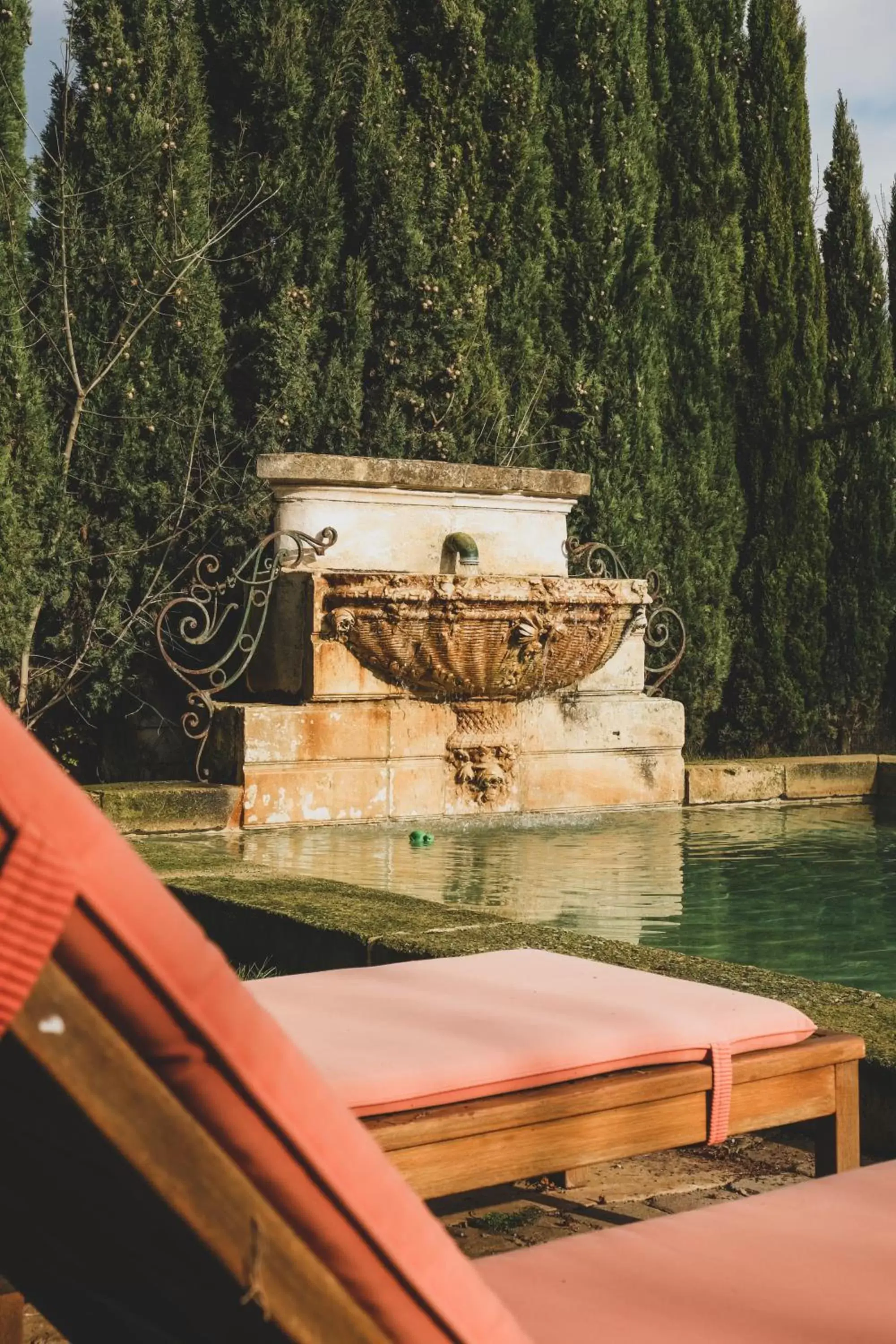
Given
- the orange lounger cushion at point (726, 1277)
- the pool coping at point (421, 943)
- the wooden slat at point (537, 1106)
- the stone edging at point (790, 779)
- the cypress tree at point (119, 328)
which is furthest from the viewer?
the stone edging at point (790, 779)

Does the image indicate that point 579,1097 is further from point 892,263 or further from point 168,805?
point 892,263

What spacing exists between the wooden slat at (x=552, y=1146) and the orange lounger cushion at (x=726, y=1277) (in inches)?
18.0

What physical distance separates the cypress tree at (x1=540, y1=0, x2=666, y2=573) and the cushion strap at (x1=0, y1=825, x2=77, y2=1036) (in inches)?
411

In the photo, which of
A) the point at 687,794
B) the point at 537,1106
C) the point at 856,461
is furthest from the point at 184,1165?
the point at 856,461

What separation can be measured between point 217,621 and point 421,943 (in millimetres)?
6033

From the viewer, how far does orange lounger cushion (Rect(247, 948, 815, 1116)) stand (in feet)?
6.57

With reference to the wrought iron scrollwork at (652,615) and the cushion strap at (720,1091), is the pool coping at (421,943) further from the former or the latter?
the wrought iron scrollwork at (652,615)

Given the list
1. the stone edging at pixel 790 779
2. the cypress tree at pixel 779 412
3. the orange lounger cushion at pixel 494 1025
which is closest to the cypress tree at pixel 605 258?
the cypress tree at pixel 779 412

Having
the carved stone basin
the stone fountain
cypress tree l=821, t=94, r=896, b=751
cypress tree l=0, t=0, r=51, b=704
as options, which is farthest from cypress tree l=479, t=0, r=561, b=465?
cypress tree l=0, t=0, r=51, b=704

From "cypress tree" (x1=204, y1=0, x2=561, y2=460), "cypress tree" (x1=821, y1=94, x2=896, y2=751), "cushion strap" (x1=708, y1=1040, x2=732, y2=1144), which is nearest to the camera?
"cushion strap" (x1=708, y1=1040, x2=732, y2=1144)

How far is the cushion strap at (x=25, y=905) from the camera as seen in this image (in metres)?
0.70

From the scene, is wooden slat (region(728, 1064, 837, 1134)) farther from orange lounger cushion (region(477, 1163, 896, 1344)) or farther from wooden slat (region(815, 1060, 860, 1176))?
orange lounger cushion (region(477, 1163, 896, 1344))

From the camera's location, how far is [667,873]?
254 inches

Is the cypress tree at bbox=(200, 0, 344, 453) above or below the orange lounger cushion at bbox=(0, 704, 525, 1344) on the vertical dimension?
above
